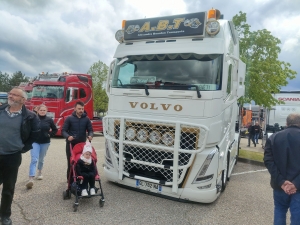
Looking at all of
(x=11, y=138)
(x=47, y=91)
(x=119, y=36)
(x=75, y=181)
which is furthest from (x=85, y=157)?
(x=47, y=91)

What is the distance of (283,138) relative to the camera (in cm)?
313

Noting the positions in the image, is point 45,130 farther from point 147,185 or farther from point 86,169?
point 147,185

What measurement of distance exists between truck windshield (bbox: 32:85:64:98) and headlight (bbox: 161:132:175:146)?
10.2 metres

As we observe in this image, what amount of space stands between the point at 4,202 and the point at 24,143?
82cm

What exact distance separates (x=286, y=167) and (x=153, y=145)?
2.15 meters

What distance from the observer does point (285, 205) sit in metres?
3.24

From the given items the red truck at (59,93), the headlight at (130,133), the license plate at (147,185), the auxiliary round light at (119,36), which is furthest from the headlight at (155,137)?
the red truck at (59,93)

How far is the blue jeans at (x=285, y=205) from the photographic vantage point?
121 inches

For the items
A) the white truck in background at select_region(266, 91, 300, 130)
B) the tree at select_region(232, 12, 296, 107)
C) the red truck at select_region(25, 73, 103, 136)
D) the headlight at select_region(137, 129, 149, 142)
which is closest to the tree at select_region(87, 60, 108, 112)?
the red truck at select_region(25, 73, 103, 136)

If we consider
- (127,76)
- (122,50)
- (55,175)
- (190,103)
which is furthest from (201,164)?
(55,175)

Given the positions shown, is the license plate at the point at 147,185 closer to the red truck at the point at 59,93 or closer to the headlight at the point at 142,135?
the headlight at the point at 142,135

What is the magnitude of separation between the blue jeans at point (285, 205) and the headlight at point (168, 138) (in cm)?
180

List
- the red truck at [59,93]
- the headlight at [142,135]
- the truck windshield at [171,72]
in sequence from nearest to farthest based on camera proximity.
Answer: the truck windshield at [171,72], the headlight at [142,135], the red truck at [59,93]

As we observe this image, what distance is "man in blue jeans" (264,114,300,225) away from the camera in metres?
3.05
